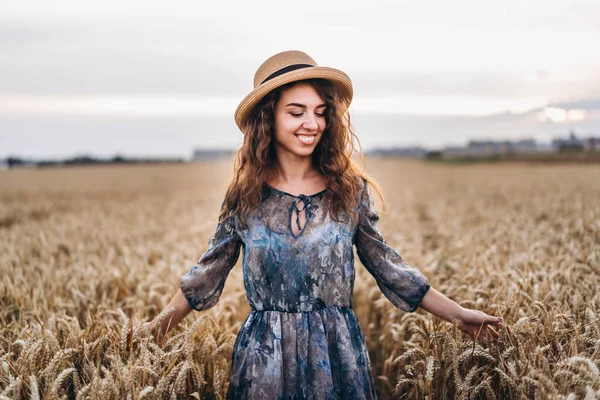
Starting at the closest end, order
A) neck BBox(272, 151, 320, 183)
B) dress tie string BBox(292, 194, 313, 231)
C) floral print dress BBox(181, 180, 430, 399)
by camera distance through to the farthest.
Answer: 1. floral print dress BBox(181, 180, 430, 399)
2. dress tie string BBox(292, 194, 313, 231)
3. neck BBox(272, 151, 320, 183)

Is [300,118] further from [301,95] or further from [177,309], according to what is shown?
[177,309]

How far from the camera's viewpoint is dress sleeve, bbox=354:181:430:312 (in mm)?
2430

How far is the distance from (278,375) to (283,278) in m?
0.42

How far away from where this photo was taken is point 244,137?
8.39 feet

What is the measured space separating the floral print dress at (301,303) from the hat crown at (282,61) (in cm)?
55

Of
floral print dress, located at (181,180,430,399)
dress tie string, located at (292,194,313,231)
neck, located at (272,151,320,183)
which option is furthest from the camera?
neck, located at (272,151,320,183)

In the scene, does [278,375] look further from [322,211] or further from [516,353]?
[516,353]

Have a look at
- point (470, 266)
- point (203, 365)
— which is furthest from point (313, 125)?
point (470, 266)

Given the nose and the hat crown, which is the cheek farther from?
the hat crown

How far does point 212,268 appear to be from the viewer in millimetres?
2500

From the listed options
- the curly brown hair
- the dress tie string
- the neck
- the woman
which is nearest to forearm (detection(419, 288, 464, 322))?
the woman

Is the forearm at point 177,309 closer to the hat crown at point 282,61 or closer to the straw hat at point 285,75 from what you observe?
the straw hat at point 285,75

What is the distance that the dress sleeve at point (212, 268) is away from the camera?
2.49 meters

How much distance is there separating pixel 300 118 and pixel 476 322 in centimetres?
129
